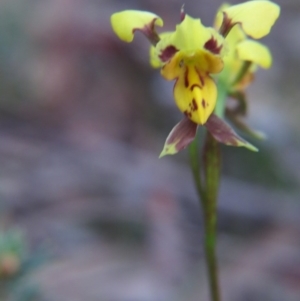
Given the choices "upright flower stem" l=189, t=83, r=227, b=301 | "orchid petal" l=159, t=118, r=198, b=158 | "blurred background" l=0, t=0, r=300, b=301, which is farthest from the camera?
"blurred background" l=0, t=0, r=300, b=301

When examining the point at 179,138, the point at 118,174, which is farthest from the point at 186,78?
the point at 118,174

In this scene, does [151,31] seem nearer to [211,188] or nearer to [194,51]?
[194,51]

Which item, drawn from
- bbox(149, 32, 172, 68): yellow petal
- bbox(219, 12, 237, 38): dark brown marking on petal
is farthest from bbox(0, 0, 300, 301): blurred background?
bbox(219, 12, 237, 38): dark brown marking on petal

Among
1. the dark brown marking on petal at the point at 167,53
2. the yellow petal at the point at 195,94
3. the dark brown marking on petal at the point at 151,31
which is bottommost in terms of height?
the yellow petal at the point at 195,94

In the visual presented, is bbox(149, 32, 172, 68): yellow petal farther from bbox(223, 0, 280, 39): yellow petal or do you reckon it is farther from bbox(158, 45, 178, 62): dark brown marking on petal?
bbox(223, 0, 280, 39): yellow petal

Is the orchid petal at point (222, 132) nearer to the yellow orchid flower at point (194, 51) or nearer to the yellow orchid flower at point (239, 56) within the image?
the yellow orchid flower at point (194, 51)

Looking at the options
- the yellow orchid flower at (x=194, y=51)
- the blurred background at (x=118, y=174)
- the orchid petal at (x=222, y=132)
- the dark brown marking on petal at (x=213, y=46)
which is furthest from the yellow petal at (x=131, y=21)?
the blurred background at (x=118, y=174)
